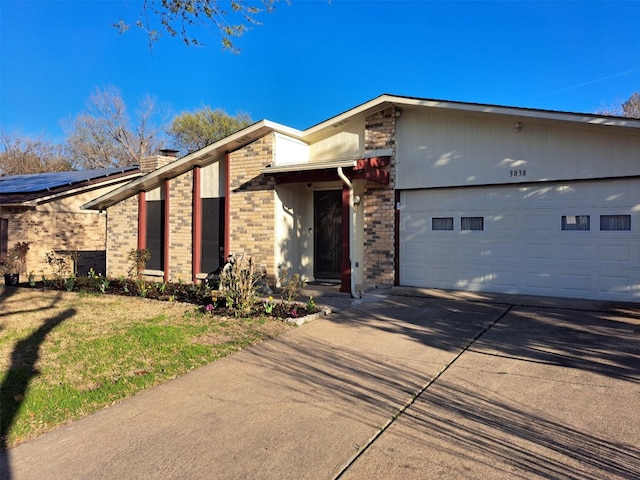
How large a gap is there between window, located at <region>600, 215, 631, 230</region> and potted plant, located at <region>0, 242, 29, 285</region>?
46.7 feet

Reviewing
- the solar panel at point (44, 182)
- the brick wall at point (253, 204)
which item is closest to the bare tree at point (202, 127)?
the solar panel at point (44, 182)

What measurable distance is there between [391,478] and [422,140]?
857cm

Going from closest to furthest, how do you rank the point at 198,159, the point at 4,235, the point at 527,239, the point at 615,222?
the point at 615,222 < the point at 527,239 < the point at 198,159 < the point at 4,235

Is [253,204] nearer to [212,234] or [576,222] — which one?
[212,234]

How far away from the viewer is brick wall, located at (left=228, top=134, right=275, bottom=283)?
36.3 feet

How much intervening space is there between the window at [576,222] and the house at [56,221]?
14289mm

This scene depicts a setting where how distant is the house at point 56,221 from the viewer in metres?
16.3

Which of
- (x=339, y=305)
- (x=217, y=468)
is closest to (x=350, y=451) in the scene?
(x=217, y=468)

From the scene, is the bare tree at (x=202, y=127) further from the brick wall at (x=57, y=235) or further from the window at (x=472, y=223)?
the window at (x=472, y=223)

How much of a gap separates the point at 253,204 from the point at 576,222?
7008mm

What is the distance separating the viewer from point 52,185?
17.8m

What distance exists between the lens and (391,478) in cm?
303

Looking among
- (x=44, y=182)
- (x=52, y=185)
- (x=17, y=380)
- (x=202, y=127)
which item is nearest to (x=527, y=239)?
(x=17, y=380)

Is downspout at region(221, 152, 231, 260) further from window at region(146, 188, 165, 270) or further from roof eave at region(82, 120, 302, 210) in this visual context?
window at region(146, 188, 165, 270)
